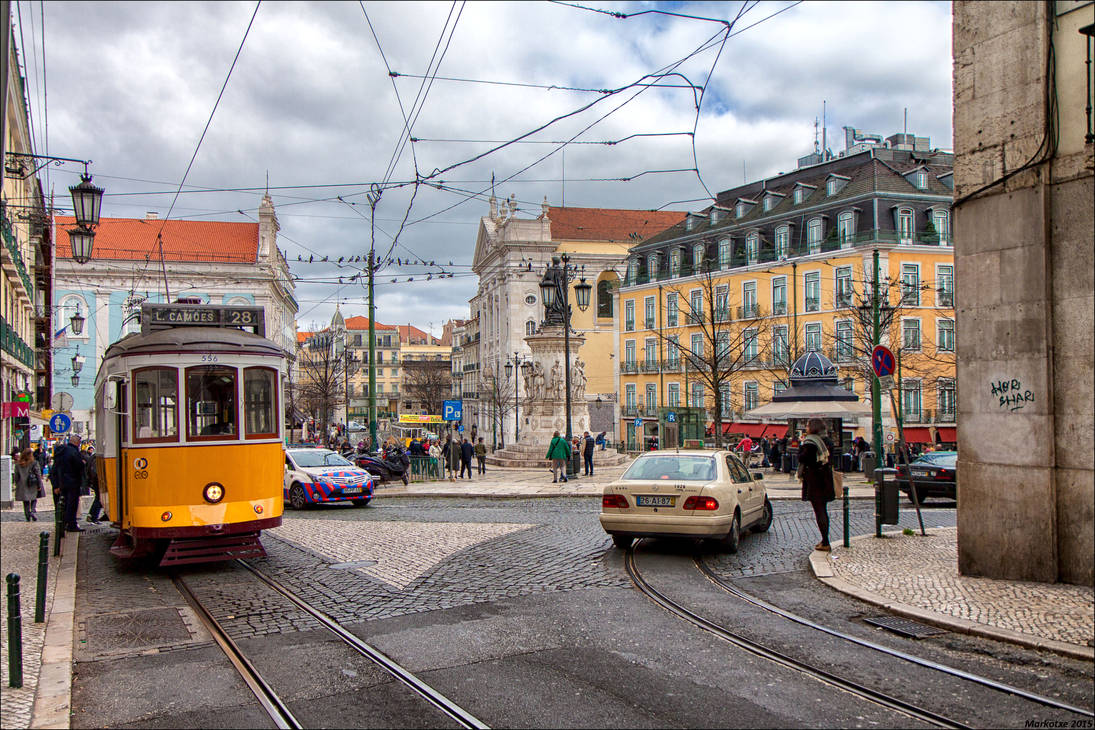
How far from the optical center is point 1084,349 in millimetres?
8930

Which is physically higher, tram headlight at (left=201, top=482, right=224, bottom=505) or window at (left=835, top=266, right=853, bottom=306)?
window at (left=835, top=266, right=853, bottom=306)

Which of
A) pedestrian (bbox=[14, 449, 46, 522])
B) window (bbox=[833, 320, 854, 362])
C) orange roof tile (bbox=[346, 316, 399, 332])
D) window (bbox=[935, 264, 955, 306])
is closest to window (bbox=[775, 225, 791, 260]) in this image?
window (bbox=[833, 320, 854, 362])

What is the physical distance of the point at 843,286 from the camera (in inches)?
1857

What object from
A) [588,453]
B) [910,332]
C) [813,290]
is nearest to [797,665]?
[588,453]

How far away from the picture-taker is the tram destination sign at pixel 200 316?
11.8m

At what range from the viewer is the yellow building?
45188mm

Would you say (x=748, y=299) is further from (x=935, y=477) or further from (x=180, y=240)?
(x=180, y=240)

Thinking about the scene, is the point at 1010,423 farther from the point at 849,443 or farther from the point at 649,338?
the point at 649,338

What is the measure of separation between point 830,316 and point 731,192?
14.4 metres

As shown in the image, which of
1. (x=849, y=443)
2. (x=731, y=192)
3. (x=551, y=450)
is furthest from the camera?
(x=731, y=192)

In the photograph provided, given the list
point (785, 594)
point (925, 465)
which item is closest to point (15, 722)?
point (785, 594)

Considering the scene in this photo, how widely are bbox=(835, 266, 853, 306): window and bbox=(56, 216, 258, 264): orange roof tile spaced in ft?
163

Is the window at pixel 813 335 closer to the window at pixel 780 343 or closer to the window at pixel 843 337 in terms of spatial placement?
the window at pixel 780 343

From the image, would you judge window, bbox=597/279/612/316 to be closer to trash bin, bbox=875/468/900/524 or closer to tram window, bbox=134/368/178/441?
trash bin, bbox=875/468/900/524
